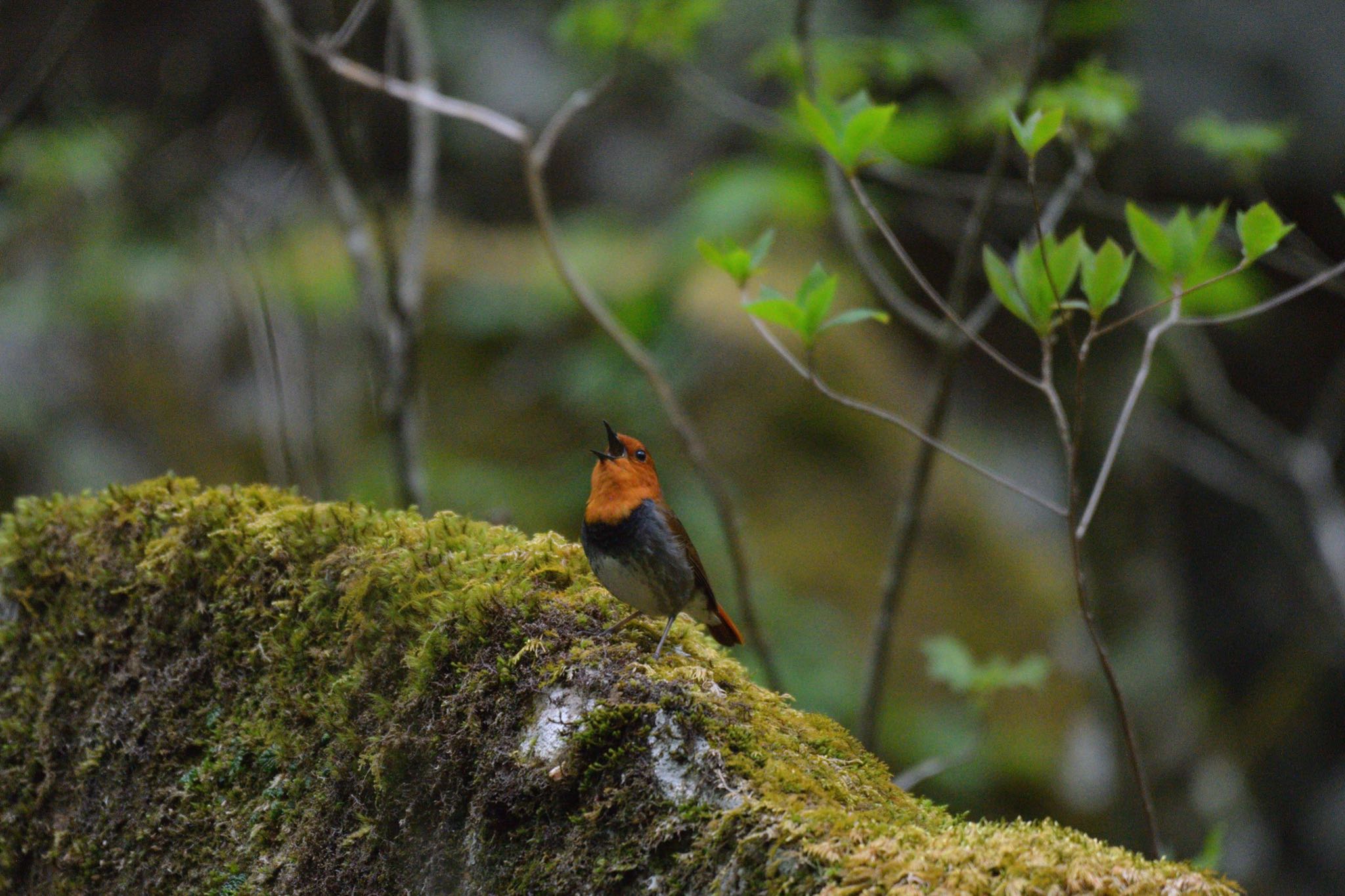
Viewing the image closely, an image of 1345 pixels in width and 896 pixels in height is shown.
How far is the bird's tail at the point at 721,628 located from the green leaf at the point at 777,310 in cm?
69

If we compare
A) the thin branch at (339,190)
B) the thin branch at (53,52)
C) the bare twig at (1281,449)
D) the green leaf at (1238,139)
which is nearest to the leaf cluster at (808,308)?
the green leaf at (1238,139)

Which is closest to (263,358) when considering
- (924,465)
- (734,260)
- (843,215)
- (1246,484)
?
(843,215)

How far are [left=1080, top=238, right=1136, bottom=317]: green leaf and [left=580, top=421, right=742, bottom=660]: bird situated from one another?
0.98 metres

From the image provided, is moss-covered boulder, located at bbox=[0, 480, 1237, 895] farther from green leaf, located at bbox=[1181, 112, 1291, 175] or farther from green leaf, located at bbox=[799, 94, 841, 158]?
green leaf, located at bbox=[1181, 112, 1291, 175]

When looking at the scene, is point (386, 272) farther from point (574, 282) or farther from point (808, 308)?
A: point (808, 308)

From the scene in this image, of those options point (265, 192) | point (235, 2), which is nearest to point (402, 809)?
point (265, 192)

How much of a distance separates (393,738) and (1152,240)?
1810 millimetres

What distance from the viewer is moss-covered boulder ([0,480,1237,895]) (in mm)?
1492

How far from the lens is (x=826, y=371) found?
7.09m

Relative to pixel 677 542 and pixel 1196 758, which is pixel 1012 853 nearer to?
pixel 677 542

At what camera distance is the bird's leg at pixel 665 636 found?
5.99 feet

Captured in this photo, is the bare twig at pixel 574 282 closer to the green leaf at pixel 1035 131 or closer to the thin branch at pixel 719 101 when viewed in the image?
the thin branch at pixel 719 101

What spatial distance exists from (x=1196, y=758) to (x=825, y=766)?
488cm

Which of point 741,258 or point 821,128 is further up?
point 821,128
